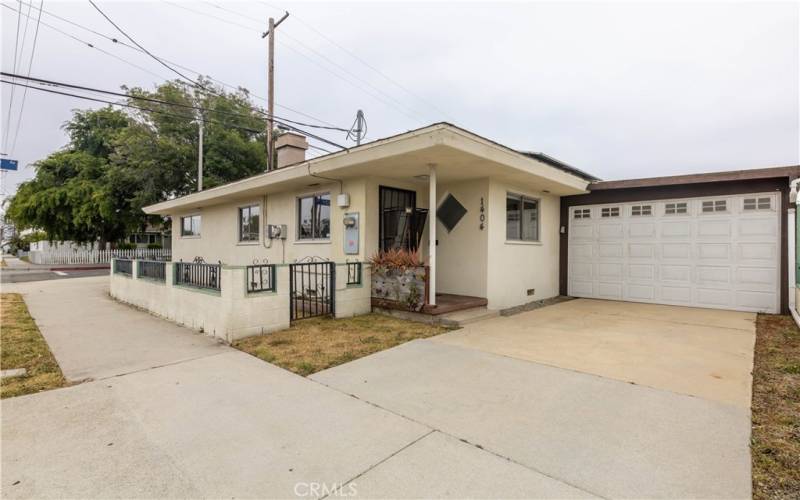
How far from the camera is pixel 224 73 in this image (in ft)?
47.8

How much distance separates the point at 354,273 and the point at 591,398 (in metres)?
4.57

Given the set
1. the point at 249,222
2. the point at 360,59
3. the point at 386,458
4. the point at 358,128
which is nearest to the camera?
the point at 386,458

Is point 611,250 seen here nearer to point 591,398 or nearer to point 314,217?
point 591,398

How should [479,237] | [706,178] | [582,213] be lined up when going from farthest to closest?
[582,213]
[706,178]
[479,237]

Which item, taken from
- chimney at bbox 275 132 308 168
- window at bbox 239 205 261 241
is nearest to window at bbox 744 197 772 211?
chimney at bbox 275 132 308 168

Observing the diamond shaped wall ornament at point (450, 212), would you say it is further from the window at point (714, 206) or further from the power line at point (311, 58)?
the power line at point (311, 58)

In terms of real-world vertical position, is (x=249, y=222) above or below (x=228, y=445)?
above

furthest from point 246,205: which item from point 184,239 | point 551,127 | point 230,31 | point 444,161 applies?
point 551,127

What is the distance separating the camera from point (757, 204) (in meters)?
7.20

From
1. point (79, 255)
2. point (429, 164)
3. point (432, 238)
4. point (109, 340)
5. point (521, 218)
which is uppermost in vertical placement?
point (429, 164)

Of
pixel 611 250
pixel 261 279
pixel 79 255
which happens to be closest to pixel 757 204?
pixel 611 250

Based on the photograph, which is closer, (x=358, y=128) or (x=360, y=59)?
(x=358, y=128)

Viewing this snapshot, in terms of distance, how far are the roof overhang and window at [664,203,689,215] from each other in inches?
68.1

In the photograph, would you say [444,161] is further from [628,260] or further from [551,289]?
[628,260]
